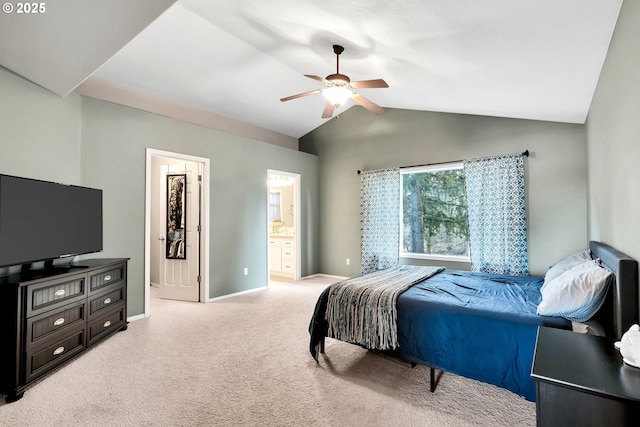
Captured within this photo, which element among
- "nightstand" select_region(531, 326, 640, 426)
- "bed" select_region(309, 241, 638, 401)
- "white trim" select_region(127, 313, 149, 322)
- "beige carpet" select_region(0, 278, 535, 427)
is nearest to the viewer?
"nightstand" select_region(531, 326, 640, 426)

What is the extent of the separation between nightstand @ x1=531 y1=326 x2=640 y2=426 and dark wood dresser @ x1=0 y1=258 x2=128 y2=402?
3.15 metres

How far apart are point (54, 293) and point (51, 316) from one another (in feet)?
0.59

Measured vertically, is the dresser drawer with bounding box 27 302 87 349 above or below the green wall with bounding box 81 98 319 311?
below

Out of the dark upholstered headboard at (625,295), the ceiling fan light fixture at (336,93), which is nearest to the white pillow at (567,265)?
A: the dark upholstered headboard at (625,295)

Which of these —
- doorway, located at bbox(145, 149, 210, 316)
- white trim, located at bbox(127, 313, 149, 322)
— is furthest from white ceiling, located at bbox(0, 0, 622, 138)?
white trim, located at bbox(127, 313, 149, 322)

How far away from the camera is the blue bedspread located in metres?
1.98

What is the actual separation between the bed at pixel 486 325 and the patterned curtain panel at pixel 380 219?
2.62 meters

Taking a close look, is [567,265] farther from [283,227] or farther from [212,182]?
[283,227]

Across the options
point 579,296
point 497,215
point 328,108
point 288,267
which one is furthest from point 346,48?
point 288,267

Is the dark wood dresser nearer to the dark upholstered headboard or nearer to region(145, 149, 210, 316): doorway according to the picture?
region(145, 149, 210, 316): doorway

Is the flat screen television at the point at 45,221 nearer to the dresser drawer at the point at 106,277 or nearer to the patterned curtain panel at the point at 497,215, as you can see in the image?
the dresser drawer at the point at 106,277

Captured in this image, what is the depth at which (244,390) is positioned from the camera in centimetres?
224

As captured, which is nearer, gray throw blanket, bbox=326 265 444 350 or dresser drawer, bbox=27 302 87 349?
dresser drawer, bbox=27 302 87 349

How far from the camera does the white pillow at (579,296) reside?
6.05 feet
